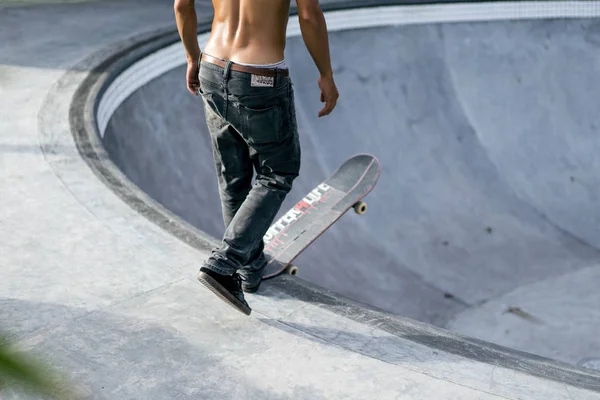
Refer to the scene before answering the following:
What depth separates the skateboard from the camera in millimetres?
4051

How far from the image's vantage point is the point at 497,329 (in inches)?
303

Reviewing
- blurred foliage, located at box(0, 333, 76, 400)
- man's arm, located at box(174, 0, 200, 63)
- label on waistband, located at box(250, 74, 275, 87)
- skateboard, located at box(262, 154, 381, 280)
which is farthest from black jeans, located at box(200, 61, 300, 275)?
blurred foliage, located at box(0, 333, 76, 400)

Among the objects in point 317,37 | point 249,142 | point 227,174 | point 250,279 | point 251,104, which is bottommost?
point 250,279

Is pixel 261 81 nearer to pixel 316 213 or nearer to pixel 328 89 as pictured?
pixel 328 89

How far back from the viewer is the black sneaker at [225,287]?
10.6 ft

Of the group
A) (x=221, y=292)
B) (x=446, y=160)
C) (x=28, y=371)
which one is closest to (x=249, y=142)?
(x=221, y=292)

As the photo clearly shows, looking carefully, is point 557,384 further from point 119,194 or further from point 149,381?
point 119,194

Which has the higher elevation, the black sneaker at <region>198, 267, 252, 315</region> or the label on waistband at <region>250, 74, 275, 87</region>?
the label on waistband at <region>250, 74, 275, 87</region>

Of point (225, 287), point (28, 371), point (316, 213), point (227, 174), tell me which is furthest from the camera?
point (316, 213)

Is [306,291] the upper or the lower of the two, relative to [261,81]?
lower

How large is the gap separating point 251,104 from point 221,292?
0.81m

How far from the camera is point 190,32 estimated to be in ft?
11.9

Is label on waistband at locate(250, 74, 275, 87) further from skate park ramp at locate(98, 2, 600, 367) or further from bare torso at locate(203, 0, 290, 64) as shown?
skate park ramp at locate(98, 2, 600, 367)

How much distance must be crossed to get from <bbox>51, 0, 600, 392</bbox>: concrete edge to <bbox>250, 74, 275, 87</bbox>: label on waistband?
3.56 ft
